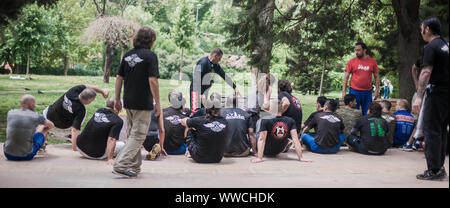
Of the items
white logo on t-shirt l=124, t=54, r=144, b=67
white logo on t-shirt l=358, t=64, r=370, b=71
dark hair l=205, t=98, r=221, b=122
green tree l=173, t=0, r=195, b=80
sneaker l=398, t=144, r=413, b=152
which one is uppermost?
green tree l=173, t=0, r=195, b=80

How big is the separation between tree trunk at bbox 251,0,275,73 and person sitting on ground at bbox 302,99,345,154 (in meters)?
3.93

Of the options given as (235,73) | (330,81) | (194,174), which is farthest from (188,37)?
(194,174)

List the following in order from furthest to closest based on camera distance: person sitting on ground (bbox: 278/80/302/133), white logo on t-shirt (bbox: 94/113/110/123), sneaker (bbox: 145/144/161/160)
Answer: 1. person sitting on ground (bbox: 278/80/302/133)
2. sneaker (bbox: 145/144/161/160)
3. white logo on t-shirt (bbox: 94/113/110/123)

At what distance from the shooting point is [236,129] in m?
7.22

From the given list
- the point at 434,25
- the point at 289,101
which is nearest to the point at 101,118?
the point at 289,101

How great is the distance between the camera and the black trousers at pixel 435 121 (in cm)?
521

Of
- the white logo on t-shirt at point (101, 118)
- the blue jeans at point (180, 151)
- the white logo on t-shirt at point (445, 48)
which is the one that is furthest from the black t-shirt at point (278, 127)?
the white logo on t-shirt at point (445, 48)

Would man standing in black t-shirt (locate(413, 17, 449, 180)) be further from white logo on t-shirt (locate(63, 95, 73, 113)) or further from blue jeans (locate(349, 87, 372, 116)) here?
white logo on t-shirt (locate(63, 95, 73, 113))

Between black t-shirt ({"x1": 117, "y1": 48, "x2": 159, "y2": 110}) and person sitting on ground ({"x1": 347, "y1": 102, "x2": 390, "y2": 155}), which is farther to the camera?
person sitting on ground ({"x1": 347, "y1": 102, "x2": 390, "y2": 155})

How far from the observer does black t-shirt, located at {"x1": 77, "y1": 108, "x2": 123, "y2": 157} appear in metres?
6.36

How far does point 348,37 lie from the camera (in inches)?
493

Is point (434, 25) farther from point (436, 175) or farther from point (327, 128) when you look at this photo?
point (327, 128)

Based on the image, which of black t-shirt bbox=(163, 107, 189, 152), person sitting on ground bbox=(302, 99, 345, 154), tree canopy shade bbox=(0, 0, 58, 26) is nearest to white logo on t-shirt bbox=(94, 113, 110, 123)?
black t-shirt bbox=(163, 107, 189, 152)

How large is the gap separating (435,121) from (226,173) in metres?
2.57
